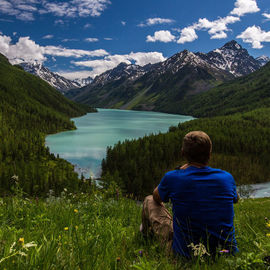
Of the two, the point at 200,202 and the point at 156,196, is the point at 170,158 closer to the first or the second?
the point at 156,196

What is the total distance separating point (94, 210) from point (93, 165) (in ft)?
282

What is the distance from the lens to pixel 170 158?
10275 cm

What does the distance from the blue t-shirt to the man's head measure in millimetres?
219

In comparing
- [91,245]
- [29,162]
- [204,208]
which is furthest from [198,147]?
[29,162]

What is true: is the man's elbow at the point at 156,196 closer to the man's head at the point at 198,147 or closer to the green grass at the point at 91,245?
the green grass at the point at 91,245

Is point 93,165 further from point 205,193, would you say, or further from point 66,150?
point 205,193

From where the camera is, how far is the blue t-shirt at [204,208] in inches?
176

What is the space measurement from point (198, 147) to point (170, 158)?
99438 millimetres

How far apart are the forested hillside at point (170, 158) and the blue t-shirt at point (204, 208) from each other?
72.2 metres

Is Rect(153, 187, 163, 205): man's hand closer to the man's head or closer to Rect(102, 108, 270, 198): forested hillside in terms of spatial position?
the man's head

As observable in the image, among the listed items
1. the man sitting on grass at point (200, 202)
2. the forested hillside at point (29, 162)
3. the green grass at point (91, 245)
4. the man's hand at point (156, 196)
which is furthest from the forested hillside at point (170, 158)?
the man sitting on grass at point (200, 202)

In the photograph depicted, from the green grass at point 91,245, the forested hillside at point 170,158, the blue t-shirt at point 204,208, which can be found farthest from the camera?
the forested hillside at point 170,158

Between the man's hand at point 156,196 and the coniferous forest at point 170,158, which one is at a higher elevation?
the man's hand at point 156,196

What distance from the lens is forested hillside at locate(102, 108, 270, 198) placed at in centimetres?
8338
